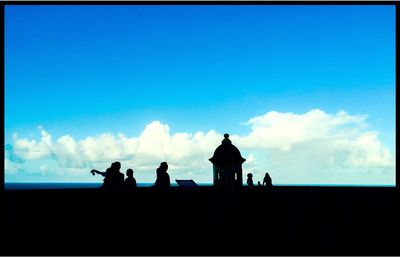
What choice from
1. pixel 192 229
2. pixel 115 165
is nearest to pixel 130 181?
pixel 115 165

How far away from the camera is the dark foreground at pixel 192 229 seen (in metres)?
6.80

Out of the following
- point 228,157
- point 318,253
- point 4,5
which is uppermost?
point 4,5

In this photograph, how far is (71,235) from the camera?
309 inches

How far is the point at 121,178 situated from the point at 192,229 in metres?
4.55

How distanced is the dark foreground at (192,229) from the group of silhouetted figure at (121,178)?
1.15 feet

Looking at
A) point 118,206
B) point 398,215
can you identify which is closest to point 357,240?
point 398,215

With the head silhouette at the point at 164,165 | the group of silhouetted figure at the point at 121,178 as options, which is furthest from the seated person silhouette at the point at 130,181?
the head silhouette at the point at 164,165

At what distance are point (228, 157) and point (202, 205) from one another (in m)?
13.1

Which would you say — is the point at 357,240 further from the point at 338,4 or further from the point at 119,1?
the point at 119,1

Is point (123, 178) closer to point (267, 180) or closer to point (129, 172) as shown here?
point (129, 172)

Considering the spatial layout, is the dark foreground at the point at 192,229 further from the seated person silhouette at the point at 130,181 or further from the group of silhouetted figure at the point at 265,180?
the group of silhouetted figure at the point at 265,180

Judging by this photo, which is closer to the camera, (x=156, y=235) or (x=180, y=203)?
(x=156, y=235)

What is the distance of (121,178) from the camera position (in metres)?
12.6

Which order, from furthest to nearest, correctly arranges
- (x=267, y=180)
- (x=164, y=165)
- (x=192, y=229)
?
(x=267, y=180), (x=164, y=165), (x=192, y=229)
